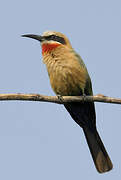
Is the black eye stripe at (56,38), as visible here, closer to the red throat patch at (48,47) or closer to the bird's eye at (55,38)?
the bird's eye at (55,38)

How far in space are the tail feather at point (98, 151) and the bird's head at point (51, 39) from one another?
6.00 ft

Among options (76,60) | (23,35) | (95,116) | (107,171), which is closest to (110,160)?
(107,171)

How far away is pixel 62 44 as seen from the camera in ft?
23.3

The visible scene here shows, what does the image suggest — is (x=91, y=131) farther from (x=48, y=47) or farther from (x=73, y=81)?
(x=48, y=47)

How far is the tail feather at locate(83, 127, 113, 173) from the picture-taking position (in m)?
6.98

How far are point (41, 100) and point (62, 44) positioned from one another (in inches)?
82.7

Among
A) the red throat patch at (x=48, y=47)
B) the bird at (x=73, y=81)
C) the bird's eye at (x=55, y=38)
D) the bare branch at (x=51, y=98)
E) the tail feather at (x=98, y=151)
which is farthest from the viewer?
the bird's eye at (x=55, y=38)

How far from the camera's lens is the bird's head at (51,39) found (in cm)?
699

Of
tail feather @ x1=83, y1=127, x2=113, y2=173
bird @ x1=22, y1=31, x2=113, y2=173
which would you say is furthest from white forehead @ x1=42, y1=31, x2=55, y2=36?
tail feather @ x1=83, y1=127, x2=113, y2=173

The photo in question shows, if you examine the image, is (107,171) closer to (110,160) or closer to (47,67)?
(110,160)

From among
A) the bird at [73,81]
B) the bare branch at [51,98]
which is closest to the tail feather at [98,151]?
the bird at [73,81]

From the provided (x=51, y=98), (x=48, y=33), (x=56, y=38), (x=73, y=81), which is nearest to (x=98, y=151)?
(x=73, y=81)

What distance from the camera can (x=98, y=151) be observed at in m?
7.07

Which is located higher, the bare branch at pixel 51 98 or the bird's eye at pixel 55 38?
the bird's eye at pixel 55 38
